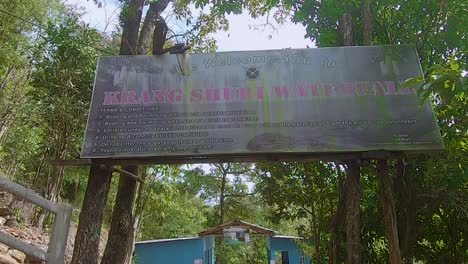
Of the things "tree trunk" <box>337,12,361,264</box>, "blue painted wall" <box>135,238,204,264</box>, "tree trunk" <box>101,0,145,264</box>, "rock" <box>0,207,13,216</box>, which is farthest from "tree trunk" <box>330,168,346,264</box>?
"blue painted wall" <box>135,238,204,264</box>

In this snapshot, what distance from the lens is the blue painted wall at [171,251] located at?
1623 centimetres

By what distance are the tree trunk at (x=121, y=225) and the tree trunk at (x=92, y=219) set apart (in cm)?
103

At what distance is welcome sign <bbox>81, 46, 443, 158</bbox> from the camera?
5.34 meters

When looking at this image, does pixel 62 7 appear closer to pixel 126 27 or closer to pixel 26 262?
pixel 126 27

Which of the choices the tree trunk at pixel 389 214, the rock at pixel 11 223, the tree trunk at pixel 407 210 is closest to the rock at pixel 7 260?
the rock at pixel 11 223

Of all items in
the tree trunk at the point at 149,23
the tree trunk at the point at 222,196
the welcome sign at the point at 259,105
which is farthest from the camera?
the tree trunk at the point at 222,196

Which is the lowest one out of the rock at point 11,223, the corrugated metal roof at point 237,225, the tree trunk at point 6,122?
the rock at point 11,223

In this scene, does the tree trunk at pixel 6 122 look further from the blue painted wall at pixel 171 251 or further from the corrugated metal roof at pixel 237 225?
the corrugated metal roof at pixel 237 225

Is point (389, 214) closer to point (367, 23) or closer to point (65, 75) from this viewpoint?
point (367, 23)

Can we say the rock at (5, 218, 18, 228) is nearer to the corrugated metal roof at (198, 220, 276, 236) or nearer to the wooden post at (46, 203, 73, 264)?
the corrugated metal roof at (198, 220, 276, 236)

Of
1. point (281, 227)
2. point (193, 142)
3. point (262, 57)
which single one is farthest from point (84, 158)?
point (281, 227)

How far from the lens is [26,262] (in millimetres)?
7480

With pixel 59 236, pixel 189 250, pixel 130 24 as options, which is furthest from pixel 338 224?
pixel 189 250

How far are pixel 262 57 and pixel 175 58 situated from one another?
134 cm
